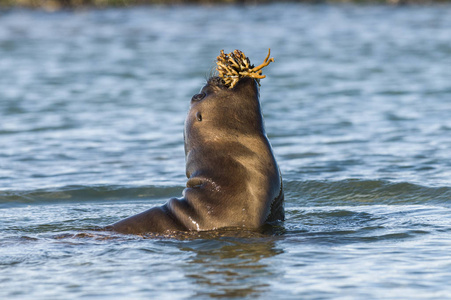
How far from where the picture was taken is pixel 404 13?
36719 millimetres

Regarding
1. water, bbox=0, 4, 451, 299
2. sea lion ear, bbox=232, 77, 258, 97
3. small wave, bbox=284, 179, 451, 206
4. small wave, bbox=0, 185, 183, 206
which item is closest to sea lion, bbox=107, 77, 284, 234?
sea lion ear, bbox=232, 77, 258, 97

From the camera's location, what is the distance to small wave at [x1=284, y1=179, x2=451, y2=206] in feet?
28.5

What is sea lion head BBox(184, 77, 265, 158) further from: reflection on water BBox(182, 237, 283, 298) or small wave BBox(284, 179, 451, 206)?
small wave BBox(284, 179, 451, 206)

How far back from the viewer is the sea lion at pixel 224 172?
21.2 feet

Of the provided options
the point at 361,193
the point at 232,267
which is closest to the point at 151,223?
the point at 232,267

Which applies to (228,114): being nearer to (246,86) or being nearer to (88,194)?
(246,86)

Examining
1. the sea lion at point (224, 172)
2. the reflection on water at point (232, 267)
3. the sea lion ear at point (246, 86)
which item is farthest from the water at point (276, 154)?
the sea lion ear at point (246, 86)

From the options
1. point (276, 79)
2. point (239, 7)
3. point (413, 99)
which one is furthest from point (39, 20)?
point (413, 99)

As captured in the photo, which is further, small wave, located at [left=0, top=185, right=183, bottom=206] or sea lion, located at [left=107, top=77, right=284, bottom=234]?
small wave, located at [left=0, top=185, right=183, bottom=206]

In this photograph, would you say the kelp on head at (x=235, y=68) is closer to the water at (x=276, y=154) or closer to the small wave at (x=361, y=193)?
the water at (x=276, y=154)

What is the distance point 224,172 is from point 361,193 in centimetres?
296

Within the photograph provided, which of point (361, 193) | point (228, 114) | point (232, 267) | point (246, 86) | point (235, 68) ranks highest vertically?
Answer: point (235, 68)

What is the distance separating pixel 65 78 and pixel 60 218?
1259 centimetres

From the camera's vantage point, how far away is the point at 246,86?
21.9 feet
